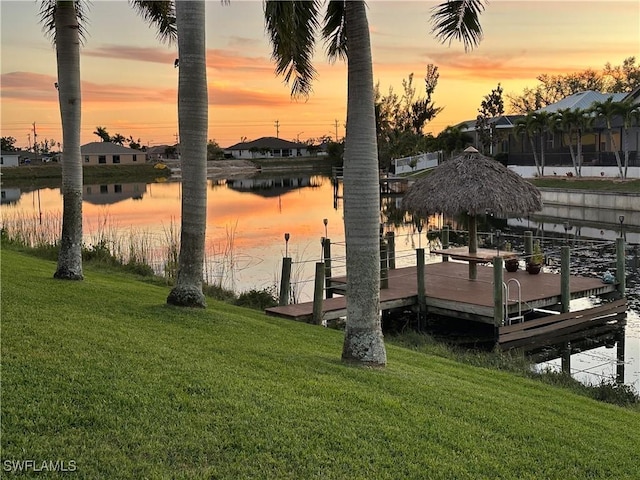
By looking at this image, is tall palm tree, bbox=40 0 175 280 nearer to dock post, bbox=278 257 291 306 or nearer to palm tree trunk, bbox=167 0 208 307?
palm tree trunk, bbox=167 0 208 307

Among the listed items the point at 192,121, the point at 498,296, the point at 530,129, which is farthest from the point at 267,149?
the point at 192,121

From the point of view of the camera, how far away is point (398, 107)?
82.1 m

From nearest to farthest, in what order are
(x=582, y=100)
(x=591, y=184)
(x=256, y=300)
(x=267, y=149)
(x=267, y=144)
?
(x=256, y=300) < (x=591, y=184) < (x=582, y=100) < (x=267, y=149) < (x=267, y=144)

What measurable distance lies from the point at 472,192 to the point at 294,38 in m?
8.64

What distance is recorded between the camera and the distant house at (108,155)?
310 feet

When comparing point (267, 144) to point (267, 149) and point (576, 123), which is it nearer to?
point (267, 149)

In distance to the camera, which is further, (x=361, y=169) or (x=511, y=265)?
(x=511, y=265)

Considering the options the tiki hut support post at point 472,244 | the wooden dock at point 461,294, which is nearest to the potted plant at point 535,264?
the wooden dock at point 461,294

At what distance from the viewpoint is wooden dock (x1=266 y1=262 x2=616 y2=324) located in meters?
14.1

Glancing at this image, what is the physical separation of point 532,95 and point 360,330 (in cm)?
8516

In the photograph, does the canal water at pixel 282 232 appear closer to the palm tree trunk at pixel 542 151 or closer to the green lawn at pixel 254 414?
the green lawn at pixel 254 414

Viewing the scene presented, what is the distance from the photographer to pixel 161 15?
1428 centimetres

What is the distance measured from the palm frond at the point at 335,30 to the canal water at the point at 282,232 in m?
7.09

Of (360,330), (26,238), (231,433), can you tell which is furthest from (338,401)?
(26,238)
